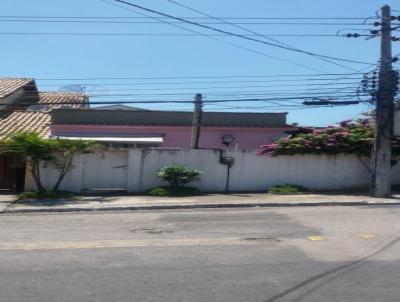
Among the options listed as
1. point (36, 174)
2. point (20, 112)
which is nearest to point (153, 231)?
point (36, 174)

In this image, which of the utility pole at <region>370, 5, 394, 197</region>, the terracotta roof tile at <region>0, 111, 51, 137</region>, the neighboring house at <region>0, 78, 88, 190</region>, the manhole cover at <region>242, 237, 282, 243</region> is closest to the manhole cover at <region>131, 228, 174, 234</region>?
the manhole cover at <region>242, 237, 282, 243</region>

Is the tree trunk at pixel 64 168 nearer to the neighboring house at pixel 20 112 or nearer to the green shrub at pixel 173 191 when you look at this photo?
the neighboring house at pixel 20 112

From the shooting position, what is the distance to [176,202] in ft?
65.3

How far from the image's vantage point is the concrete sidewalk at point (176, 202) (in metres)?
18.7

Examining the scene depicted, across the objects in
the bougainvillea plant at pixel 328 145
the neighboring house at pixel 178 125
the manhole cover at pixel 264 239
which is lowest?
the manhole cover at pixel 264 239

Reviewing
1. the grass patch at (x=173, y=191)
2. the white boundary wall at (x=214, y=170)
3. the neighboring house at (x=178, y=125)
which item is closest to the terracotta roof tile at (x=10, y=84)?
the neighboring house at (x=178, y=125)

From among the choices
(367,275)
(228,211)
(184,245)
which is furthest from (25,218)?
(367,275)

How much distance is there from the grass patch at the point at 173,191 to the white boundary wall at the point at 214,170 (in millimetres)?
893

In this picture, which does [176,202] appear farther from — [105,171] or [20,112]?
[20,112]

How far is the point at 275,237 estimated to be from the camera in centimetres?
1171

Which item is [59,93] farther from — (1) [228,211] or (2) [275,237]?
(2) [275,237]

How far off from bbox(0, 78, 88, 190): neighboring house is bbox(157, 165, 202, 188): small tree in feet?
16.6

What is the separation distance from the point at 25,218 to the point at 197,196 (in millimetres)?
7330

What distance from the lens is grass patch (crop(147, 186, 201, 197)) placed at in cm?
2226
